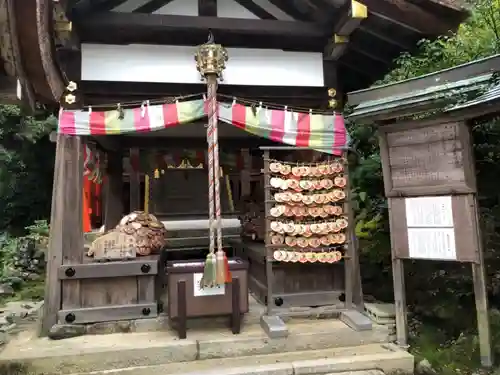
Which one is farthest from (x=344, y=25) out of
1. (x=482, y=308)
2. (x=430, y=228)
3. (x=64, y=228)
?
(x=64, y=228)

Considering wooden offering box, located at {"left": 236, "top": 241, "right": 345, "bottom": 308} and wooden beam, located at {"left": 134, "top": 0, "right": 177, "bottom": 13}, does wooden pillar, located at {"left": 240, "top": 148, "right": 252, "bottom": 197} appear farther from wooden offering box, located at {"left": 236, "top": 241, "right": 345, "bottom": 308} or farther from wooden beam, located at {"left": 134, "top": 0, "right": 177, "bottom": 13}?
wooden beam, located at {"left": 134, "top": 0, "right": 177, "bottom": 13}

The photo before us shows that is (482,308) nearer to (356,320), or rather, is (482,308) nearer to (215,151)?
(356,320)

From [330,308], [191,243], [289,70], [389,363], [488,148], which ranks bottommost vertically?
[389,363]

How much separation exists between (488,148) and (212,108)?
12.5ft

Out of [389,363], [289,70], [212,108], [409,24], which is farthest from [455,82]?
[389,363]

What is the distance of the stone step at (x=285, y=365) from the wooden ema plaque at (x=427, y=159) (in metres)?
2.07

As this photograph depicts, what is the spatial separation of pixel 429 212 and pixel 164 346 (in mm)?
3652

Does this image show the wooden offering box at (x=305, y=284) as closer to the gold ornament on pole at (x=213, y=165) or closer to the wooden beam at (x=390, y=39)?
the gold ornament on pole at (x=213, y=165)

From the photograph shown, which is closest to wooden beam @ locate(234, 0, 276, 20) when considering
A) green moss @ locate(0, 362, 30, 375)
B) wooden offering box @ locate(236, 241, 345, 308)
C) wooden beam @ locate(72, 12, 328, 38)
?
wooden beam @ locate(72, 12, 328, 38)

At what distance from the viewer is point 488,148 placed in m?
5.54

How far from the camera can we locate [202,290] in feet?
17.4

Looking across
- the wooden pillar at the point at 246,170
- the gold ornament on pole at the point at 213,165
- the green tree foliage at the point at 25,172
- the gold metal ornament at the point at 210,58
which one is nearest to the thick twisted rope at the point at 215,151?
the gold ornament on pole at the point at 213,165

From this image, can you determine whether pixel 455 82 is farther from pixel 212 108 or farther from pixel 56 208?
pixel 56 208

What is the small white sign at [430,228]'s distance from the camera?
4828 mm
